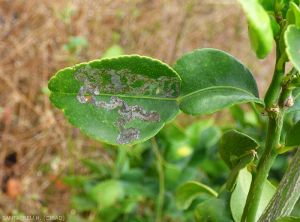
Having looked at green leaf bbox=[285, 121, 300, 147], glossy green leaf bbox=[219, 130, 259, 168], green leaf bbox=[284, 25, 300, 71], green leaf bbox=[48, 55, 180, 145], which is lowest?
glossy green leaf bbox=[219, 130, 259, 168]

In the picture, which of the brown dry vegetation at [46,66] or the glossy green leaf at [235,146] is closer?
the glossy green leaf at [235,146]

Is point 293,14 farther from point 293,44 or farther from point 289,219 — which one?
point 289,219

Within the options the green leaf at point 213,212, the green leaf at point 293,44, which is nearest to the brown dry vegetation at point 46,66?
the green leaf at point 213,212

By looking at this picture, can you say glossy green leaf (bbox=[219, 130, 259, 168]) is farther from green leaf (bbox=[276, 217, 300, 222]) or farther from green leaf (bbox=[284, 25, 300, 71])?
green leaf (bbox=[284, 25, 300, 71])

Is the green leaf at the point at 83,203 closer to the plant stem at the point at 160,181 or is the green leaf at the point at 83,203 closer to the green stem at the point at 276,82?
the plant stem at the point at 160,181

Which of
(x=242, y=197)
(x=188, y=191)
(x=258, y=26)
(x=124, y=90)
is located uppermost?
(x=258, y=26)

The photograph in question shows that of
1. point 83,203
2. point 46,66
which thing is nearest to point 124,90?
point 83,203

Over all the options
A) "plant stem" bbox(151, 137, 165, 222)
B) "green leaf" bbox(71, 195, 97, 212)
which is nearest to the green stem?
"plant stem" bbox(151, 137, 165, 222)
